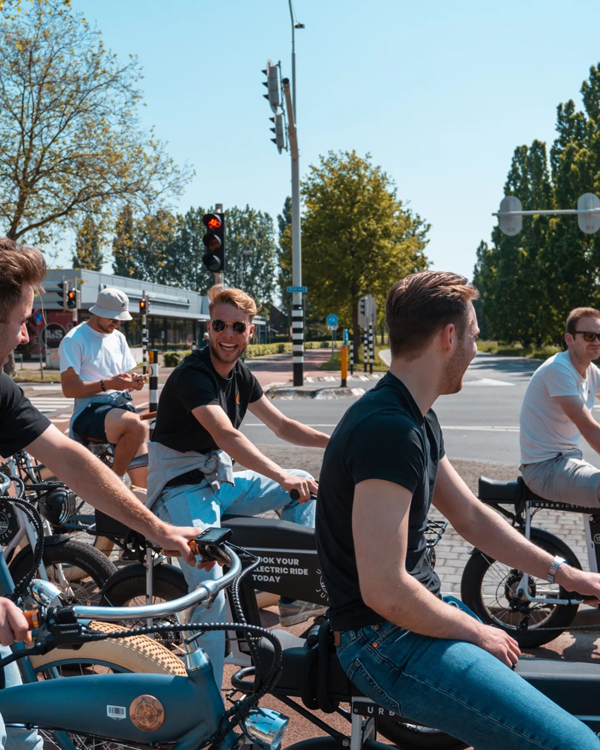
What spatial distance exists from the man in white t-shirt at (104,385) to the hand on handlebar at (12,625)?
3.57 meters

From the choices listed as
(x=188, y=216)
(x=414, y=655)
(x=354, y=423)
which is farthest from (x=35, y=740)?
(x=188, y=216)

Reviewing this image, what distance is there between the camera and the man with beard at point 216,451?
3.33 metres

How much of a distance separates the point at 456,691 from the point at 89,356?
14.6 feet

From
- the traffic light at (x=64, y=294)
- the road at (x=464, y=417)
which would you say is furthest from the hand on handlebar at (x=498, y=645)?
the traffic light at (x=64, y=294)

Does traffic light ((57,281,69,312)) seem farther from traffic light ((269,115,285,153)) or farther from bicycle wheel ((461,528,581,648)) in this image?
bicycle wheel ((461,528,581,648))

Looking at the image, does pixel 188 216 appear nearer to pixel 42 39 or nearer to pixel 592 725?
pixel 42 39

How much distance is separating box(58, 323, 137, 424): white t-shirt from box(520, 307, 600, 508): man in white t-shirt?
2.91m

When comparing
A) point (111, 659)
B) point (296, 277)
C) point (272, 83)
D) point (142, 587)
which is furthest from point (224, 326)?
point (296, 277)

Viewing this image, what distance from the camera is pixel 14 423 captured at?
2338 millimetres

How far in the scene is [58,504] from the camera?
392cm

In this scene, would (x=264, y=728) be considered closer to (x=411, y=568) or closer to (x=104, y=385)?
(x=411, y=568)

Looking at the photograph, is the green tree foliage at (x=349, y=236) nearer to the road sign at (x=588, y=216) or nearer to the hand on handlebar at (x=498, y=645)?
the road sign at (x=588, y=216)

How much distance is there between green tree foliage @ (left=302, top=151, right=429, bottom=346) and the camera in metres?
38.2

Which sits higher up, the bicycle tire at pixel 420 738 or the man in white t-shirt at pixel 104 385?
the man in white t-shirt at pixel 104 385
